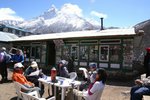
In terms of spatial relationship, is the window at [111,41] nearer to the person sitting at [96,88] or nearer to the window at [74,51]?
the window at [74,51]

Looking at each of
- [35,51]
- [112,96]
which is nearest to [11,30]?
[35,51]

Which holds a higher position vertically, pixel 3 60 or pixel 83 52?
pixel 83 52

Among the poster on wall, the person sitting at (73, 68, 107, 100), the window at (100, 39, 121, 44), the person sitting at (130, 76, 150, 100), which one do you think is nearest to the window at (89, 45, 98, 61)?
the window at (100, 39, 121, 44)

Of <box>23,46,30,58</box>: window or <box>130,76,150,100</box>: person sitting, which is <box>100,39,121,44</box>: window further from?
<box>130,76,150,100</box>: person sitting

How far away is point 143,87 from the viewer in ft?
18.6

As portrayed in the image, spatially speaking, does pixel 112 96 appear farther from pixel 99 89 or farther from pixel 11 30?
pixel 11 30

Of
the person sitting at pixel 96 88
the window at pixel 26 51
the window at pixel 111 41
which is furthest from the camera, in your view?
the window at pixel 26 51

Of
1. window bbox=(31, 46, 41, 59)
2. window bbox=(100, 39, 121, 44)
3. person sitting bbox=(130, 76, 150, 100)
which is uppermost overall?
window bbox=(100, 39, 121, 44)

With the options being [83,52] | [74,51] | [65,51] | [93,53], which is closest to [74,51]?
[74,51]

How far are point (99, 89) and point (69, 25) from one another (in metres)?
140

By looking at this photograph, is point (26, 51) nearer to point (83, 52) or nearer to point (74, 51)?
point (74, 51)

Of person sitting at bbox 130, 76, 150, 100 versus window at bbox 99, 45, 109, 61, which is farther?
window at bbox 99, 45, 109, 61

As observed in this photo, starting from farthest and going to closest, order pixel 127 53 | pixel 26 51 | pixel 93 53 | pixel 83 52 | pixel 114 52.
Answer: pixel 26 51 < pixel 83 52 < pixel 93 53 < pixel 114 52 < pixel 127 53

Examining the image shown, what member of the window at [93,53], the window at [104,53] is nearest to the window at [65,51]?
the window at [93,53]
